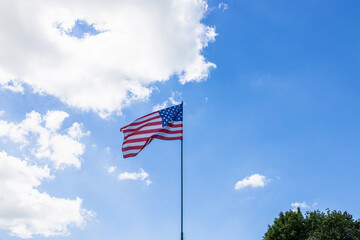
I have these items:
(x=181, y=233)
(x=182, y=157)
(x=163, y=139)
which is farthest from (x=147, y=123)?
(x=181, y=233)

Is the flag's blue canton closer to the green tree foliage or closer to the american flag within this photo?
the american flag

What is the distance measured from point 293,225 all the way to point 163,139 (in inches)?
1330

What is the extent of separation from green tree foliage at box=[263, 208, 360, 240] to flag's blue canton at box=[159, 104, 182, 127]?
32.5 metres

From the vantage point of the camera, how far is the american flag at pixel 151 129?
1972 centimetres

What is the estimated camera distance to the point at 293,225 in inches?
1813

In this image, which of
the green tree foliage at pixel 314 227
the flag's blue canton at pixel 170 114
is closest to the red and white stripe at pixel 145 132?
the flag's blue canton at pixel 170 114

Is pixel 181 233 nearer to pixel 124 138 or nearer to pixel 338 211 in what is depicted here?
pixel 124 138

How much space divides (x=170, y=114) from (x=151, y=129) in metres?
1.47

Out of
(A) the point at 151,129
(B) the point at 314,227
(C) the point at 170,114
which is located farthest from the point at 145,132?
(B) the point at 314,227

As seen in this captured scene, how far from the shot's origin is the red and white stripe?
19688mm

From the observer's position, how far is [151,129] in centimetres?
1986

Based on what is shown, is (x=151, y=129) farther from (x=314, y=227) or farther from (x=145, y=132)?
(x=314, y=227)

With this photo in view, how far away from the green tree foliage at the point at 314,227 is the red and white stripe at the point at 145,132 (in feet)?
106

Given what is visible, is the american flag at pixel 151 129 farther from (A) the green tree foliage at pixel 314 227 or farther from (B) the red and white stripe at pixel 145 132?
(A) the green tree foliage at pixel 314 227
